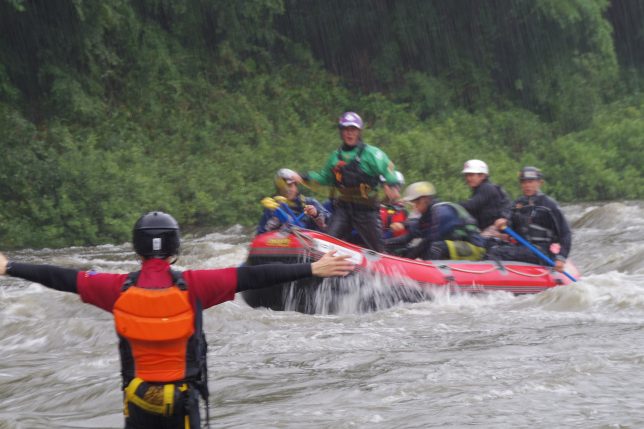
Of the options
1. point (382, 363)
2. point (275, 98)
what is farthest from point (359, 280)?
point (275, 98)

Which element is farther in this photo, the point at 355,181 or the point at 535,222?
the point at 535,222

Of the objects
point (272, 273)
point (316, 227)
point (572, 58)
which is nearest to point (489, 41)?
point (572, 58)

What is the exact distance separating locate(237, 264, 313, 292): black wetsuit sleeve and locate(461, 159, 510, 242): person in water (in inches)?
267

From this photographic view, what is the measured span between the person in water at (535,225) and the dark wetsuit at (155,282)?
6735 mm

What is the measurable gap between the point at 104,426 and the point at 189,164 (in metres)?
14.0

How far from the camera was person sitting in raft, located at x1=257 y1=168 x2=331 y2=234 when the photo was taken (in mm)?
10984

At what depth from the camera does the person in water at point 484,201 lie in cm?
1097

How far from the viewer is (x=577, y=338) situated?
25.4 ft

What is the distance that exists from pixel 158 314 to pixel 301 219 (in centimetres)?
712

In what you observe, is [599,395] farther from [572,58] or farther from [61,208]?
[572,58]

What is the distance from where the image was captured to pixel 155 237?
4.14m

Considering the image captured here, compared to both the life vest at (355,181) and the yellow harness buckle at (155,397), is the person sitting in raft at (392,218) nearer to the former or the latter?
the life vest at (355,181)

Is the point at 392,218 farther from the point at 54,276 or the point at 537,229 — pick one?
the point at 54,276

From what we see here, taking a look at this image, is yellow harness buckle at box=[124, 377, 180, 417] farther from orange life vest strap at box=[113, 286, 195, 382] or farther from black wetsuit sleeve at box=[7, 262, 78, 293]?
black wetsuit sleeve at box=[7, 262, 78, 293]
